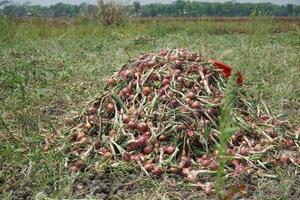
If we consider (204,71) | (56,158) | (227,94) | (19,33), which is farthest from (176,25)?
(227,94)

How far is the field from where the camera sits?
7.63 feet

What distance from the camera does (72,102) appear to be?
4.09 meters

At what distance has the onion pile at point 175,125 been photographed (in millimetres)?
2619

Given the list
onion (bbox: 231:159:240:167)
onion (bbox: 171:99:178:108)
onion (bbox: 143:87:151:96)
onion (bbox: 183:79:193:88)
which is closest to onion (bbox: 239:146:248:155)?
onion (bbox: 231:159:240:167)

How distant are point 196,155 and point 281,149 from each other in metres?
0.57

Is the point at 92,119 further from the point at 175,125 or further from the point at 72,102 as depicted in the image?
the point at 72,102

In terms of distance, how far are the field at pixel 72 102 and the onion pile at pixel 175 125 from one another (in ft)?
0.41

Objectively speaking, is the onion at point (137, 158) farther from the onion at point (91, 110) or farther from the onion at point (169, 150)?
the onion at point (91, 110)

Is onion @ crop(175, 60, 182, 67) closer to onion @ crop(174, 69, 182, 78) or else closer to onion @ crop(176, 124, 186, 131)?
onion @ crop(174, 69, 182, 78)

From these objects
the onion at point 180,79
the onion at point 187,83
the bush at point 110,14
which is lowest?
the bush at point 110,14

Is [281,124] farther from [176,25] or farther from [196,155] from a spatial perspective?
[176,25]

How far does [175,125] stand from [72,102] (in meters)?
1.56

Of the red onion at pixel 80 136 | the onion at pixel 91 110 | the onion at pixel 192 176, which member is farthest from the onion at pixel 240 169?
the onion at pixel 91 110

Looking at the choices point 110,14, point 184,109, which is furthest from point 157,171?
point 110,14
